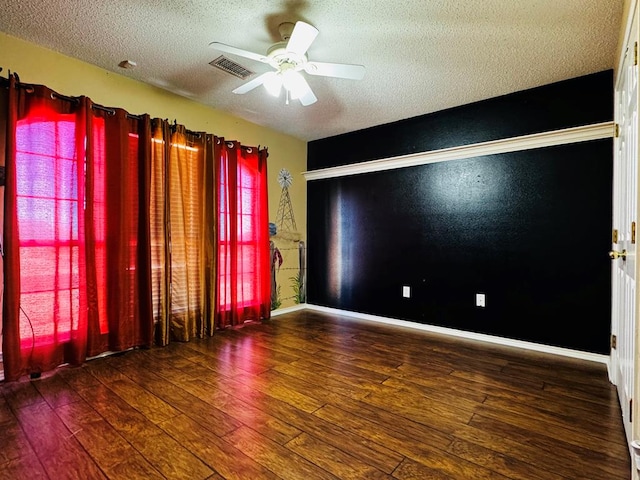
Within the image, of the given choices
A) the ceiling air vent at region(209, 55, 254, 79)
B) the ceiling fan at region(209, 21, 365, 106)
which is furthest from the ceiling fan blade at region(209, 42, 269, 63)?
the ceiling air vent at region(209, 55, 254, 79)

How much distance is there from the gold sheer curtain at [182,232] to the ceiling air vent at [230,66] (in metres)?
0.79

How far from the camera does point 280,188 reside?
4406 mm

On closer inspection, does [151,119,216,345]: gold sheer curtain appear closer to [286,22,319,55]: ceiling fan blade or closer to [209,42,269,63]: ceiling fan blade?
[209,42,269,63]: ceiling fan blade

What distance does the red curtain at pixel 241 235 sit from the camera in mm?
3543

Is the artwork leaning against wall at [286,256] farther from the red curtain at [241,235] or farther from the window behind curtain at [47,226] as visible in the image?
the window behind curtain at [47,226]

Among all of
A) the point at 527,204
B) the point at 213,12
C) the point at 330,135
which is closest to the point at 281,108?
the point at 330,135

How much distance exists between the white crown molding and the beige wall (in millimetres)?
553

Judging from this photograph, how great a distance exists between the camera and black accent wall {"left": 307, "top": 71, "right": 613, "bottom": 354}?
279cm

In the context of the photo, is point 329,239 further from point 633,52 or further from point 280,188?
point 633,52

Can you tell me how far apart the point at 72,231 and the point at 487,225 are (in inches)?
144

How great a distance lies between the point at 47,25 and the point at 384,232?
3.47 metres

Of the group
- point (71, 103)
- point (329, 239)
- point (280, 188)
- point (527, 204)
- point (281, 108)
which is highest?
point (281, 108)

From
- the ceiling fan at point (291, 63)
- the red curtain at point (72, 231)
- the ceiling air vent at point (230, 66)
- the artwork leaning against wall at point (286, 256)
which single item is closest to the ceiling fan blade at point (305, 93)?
the ceiling fan at point (291, 63)

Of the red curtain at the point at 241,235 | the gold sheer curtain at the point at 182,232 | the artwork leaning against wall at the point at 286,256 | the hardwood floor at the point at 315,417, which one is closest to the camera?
the hardwood floor at the point at 315,417
